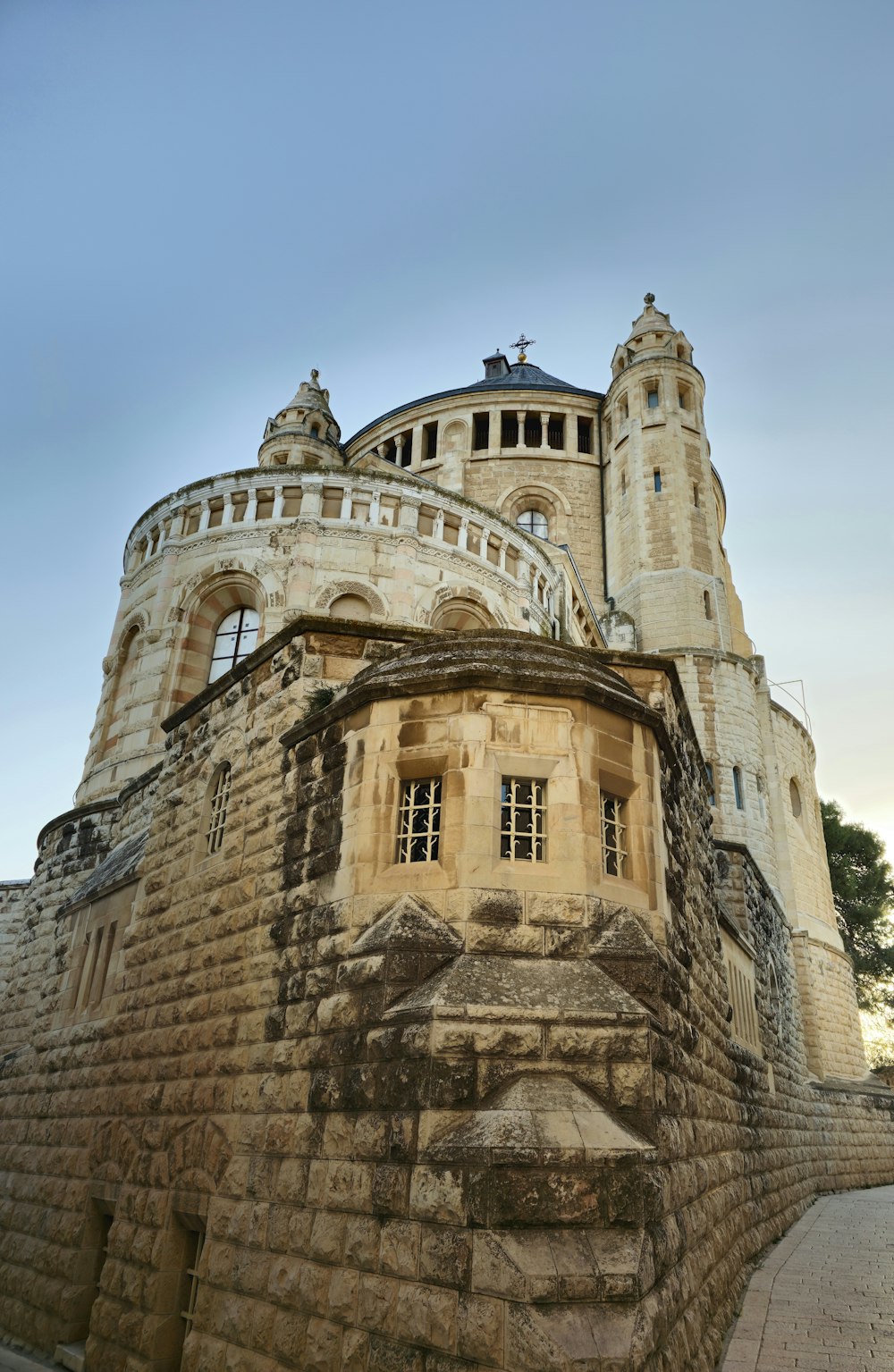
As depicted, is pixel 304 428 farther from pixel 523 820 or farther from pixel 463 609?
pixel 523 820

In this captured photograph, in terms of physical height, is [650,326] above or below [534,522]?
above

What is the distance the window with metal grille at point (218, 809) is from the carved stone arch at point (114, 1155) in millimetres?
2860

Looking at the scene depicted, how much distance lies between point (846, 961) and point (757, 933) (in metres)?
14.3

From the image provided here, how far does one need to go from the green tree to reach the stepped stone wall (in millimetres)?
32472

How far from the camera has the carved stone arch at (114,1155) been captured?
855cm

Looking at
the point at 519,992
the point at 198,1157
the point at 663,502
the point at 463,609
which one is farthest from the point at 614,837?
the point at 663,502

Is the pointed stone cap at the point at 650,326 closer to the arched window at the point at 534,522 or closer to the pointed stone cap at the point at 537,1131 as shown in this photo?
the arched window at the point at 534,522

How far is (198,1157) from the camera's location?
730 centimetres

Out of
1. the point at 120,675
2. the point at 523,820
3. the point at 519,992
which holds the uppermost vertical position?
the point at 120,675

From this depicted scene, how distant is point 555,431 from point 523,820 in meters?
32.1

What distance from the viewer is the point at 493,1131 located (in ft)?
16.6

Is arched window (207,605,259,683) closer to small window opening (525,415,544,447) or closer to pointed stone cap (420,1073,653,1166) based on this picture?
pointed stone cap (420,1073,653,1166)

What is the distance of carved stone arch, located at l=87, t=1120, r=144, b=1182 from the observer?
28.1ft

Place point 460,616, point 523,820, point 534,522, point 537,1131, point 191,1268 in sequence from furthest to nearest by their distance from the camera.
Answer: point 534,522, point 460,616, point 191,1268, point 523,820, point 537,1131
